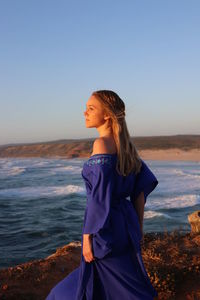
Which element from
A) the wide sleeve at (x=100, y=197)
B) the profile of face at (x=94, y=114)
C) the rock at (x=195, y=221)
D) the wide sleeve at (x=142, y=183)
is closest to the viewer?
the wide sleeve at (x=100, y=197)

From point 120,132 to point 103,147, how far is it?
17 cm

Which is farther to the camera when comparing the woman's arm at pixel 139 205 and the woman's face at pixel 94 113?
the woman's arm at pixel 139 205

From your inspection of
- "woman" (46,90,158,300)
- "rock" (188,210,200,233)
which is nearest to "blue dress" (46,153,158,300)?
"woman" (46,90,158,300)

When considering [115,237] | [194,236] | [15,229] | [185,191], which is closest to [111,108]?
[115,237]

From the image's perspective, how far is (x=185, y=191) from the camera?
65.1 feet

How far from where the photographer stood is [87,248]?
2.26 metres

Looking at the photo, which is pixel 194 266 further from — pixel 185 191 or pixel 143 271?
pixel 185 191

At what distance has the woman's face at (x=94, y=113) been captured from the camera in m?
2.46

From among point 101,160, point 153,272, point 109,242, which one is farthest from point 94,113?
point 153,272

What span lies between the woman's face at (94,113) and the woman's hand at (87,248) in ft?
2.54

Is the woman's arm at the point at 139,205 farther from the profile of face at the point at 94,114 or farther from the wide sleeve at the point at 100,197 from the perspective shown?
the profile of face at the point at 94,114

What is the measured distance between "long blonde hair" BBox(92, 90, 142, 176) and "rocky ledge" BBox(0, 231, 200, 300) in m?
2.82

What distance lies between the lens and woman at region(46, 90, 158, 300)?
2.25 metres

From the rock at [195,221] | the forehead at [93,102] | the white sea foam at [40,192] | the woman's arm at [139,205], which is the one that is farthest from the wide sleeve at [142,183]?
the white sea foam at [40,192]
